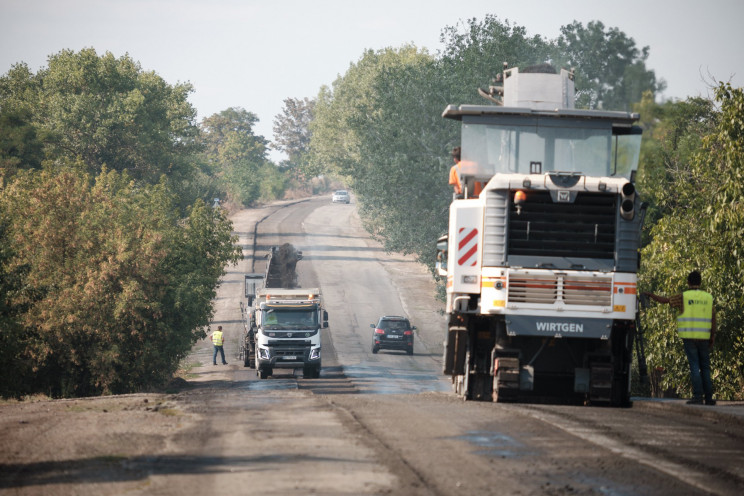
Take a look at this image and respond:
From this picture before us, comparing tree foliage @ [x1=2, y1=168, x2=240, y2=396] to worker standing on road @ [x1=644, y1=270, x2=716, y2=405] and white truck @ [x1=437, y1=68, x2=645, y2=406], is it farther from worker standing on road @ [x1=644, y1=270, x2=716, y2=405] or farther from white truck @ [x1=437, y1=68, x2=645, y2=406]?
worker standing on road @ [x1=644, y1=270, x2=716, y2=405]

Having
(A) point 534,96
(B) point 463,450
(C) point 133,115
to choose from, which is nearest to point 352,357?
(C) point 133,115

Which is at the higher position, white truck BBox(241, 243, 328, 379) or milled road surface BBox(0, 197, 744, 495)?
white truck BBox(241, 243, 328, 379)

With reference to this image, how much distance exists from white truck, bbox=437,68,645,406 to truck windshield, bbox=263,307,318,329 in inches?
833

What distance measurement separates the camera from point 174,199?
4762 centimetres

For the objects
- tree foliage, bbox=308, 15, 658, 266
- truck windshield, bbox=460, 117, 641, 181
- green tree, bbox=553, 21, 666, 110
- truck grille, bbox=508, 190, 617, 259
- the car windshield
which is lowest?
the car windshield

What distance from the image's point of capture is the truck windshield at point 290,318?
120ft

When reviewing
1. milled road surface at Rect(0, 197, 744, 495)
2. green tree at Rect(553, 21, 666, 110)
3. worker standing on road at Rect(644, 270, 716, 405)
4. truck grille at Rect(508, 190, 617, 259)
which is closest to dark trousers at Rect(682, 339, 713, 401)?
worker standing on road at Rect(644, 270, 716, 405)

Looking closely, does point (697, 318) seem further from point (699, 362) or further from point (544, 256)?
point (544, 256)

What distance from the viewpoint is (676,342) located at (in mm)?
22734

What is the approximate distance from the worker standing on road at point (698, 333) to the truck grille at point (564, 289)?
2.17 metres

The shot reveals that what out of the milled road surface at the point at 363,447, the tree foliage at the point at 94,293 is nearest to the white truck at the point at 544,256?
the milled road surface at the point at 363,447

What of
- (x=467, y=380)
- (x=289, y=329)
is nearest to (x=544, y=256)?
(x=467, y=380)

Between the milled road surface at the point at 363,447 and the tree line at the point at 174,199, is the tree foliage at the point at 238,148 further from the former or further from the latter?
the milled road surface at the point at 363,447

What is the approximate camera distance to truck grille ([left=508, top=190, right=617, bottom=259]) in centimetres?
1463
